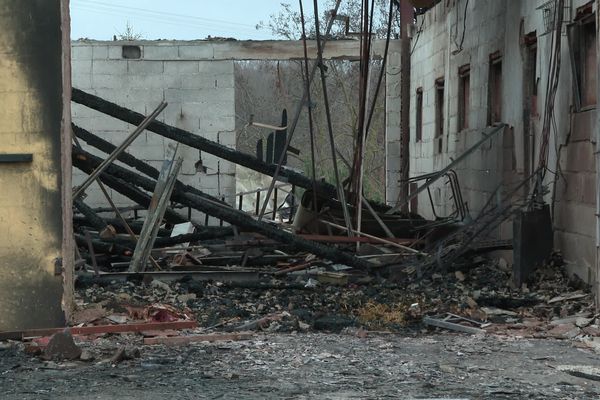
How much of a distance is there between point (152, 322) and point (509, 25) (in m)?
6.87

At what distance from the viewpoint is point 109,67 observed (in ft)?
63.3

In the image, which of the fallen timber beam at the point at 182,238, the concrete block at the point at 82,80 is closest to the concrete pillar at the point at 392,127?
the concrete block at the point at 82,80

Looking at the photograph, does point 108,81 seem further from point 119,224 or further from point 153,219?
point 153,219

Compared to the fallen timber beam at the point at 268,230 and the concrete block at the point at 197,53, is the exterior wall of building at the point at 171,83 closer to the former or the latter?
the concrete block at the point at 197,53

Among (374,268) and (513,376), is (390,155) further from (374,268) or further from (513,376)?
(513,376)

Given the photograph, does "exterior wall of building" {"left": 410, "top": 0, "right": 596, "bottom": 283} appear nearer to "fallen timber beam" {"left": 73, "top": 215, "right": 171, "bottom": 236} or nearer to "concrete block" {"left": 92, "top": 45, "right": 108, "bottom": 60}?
"fallen timber beam" {"left": 73, "top": 215, "right": 171, "bottom": 236}

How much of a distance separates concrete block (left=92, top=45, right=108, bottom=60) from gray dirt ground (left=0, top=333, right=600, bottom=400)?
1206 centimetres

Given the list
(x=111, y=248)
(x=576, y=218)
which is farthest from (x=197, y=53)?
(x=576, y=218)

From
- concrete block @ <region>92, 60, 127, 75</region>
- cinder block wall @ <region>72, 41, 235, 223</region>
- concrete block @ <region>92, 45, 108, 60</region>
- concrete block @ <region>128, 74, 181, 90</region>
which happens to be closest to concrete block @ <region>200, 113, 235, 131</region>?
cinder block wall @ <region>72, 41, 235, 223</region>

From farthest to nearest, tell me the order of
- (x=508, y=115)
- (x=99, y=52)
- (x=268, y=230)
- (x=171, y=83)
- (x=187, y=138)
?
(x=171, y=83) → (x=99, y=52) → (x=187, y=138) → (x=508, y=115) → (x=268, y=230)

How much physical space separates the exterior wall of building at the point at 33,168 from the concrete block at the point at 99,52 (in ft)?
37.3

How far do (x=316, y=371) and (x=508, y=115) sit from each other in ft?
23.6

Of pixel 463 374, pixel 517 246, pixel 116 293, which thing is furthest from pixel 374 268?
pixel 463 374

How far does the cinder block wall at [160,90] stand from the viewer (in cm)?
1923
